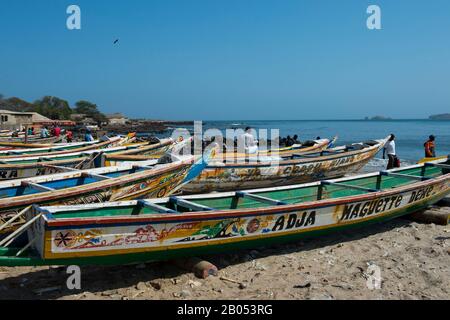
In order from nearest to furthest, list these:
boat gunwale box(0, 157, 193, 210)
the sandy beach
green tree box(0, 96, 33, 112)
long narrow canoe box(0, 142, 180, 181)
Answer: the sandy beach, boat gunwale box(0, 157, 193, 210), long narrow canoe box(0, 142, 180, 181), green tree box(0, 96, 33, 112)

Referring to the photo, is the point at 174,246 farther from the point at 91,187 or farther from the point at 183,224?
the point at 91,187

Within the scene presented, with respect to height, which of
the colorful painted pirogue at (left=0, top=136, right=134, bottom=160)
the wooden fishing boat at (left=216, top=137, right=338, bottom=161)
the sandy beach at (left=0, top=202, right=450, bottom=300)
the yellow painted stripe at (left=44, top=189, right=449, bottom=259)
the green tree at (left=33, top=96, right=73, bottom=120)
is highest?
the green tree at (left=33, top=96, right=73, bottom=120)

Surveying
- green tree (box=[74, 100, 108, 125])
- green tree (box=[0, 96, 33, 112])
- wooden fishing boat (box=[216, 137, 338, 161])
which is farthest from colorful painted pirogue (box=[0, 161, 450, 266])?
green tree (box=[74, 100, 108, 125])

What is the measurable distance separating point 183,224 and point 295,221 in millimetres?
2026

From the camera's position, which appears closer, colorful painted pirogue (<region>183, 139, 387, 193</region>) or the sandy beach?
the sandy beach

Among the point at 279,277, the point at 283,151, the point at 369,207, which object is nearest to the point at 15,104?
the point at 283,151

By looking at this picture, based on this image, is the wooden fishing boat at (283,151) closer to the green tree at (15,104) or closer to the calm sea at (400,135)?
the calm sea at (400,135)

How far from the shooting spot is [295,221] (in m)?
6.63

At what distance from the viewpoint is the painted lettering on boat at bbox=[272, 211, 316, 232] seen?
645 centimetres

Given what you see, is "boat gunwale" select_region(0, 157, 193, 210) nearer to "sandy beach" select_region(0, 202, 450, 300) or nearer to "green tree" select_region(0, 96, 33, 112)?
"sandy beach" select_region(0, 202, 450, 300)

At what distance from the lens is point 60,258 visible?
4.89 metres

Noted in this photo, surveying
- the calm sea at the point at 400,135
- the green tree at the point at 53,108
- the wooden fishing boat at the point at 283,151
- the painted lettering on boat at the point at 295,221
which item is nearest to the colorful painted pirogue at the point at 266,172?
the wooden fishing boat at the point at 283,151

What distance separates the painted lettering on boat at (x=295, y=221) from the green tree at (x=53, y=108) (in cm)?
7618
